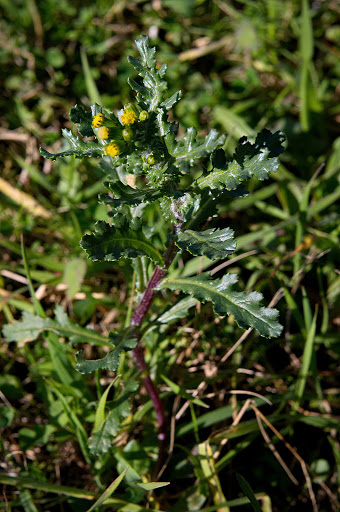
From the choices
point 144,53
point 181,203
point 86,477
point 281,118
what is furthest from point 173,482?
point 281,118

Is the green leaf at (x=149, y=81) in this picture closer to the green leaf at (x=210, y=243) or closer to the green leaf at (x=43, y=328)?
the green leaf at (x=210, y=243)

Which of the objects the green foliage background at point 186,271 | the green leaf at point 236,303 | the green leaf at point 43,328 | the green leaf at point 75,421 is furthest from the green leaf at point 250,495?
the green leaf at point 43,328

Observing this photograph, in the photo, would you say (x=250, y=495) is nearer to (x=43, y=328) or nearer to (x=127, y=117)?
(x=43, y=328)

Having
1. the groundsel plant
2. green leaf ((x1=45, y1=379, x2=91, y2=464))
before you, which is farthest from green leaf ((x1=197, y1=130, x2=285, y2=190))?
green leaf ((x1=45, y1=379, x2=91, y2=464))

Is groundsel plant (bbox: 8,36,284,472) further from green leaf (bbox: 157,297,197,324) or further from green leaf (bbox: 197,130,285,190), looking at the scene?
green leaf (bbox: 157,297,197,324)

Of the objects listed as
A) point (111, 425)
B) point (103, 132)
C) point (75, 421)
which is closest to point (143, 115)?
point (103, 132)

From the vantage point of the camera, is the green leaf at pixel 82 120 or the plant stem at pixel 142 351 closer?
the green leaf at pixel 82 120
